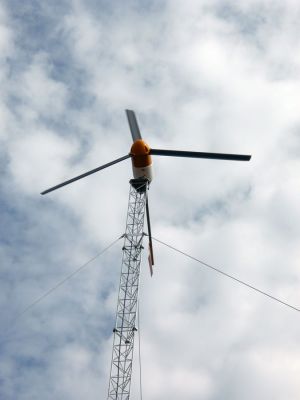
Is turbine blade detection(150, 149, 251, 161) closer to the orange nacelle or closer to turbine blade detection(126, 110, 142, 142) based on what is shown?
the orange nacelle

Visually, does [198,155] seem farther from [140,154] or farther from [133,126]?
[133,126]

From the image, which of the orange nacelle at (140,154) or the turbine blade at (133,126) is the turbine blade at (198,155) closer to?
the orange nacelle at (140,154)

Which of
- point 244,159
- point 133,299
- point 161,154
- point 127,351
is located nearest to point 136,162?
point 161,154

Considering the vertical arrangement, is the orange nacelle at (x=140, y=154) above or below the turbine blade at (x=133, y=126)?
below

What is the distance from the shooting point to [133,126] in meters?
49.4

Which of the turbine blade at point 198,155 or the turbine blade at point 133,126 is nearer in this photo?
the turbine blade at point 198,155

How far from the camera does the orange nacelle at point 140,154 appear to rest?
1751 inches

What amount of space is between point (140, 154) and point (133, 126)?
599 cm

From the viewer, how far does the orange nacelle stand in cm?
4447

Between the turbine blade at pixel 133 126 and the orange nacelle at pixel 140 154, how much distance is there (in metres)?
3.84

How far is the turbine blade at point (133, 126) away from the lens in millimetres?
48763

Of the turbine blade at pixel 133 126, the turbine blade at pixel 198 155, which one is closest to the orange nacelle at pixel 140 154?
the turbine blade at pixel 198 155

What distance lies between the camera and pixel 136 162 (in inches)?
1775

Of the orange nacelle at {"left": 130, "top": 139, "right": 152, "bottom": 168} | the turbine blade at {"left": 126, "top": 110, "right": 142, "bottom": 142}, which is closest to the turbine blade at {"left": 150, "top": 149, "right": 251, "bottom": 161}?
the orange nacelle at {"left": 130, "top": 139, "right": 152, "bottom": 168}
